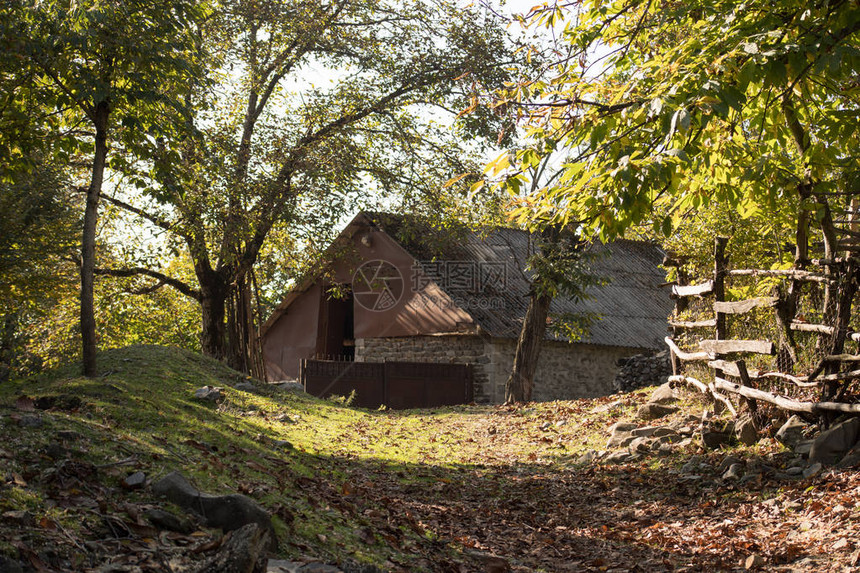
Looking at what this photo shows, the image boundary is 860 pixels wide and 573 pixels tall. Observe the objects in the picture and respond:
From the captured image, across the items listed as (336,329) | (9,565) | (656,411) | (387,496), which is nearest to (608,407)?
(656,411)

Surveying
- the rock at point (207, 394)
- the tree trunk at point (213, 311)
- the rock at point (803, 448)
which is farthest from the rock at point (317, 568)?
the tree trunk at point (213, 311)

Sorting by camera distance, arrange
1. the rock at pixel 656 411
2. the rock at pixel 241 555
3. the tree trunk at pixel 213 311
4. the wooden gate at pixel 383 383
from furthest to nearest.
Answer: the wooden gate at pixel 383 383
the tree trunk at pixel 213 311
the rock at pixel 656 411
the rock at pixel 241 555

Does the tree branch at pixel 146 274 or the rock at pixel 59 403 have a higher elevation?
the tree branch at pixel 146 274

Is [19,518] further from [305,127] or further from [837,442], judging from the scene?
[305,127]

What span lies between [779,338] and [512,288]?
1365cm

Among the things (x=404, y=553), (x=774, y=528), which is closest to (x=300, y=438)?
(x=404, y=553)

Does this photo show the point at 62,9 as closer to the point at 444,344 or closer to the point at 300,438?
the point at 300,438

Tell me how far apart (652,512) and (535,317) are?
10.0m

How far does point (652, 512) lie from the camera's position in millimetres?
6871

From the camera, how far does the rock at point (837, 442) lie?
6.78m

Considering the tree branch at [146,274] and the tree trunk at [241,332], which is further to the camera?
the tree branch at [146,274]

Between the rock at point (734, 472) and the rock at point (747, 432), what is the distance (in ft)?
2.37

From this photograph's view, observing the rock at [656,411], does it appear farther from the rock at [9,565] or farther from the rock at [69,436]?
the rock at [9,565]
